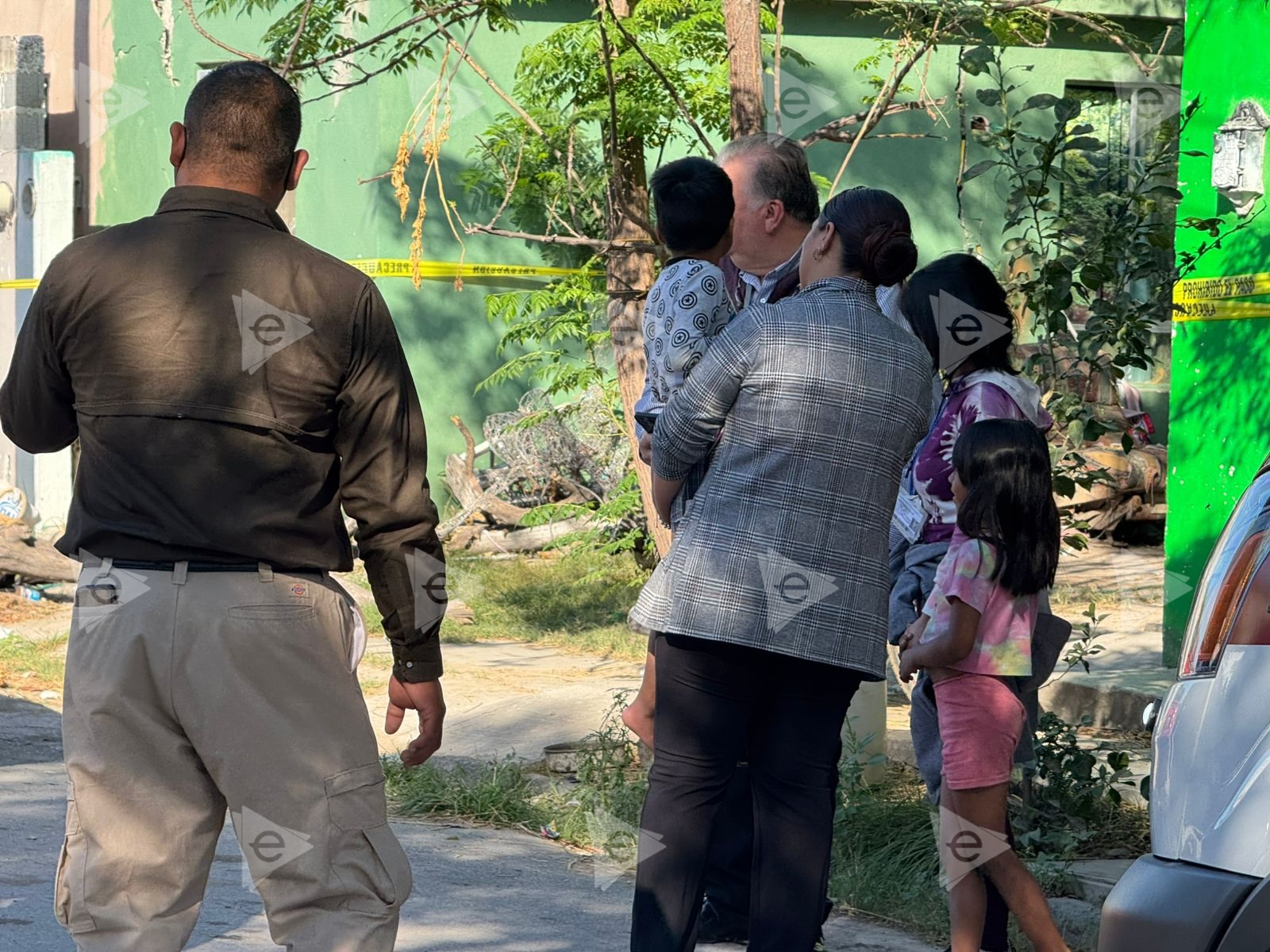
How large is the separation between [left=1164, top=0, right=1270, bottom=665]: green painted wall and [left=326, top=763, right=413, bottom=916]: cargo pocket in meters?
5.39

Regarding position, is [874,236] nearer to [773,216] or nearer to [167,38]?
[773,216]

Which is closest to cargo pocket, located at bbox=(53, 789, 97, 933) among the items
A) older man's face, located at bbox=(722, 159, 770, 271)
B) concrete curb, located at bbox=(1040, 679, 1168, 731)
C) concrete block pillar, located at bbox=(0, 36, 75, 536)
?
older man's face, located at bbox=(722, 159, 770, 271)

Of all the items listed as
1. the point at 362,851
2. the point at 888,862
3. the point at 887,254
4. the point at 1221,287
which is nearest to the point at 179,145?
the point at 362,851

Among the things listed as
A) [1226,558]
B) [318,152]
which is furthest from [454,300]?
[1226,558]

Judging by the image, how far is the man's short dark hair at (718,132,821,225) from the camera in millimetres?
4145

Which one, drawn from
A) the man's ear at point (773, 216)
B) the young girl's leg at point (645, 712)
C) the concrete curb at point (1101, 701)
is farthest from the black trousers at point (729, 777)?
the concrete curb at point (1101, 701)

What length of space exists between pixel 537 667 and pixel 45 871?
169 inches

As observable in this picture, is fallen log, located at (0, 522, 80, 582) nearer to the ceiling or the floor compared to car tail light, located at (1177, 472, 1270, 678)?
nearer to the floor

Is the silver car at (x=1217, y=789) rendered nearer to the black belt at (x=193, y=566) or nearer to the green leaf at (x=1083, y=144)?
the black belt at (x=193, y=566)

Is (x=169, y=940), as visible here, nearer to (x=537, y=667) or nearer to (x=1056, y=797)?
(x=1056, y=797)

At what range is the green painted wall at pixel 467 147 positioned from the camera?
14445mm

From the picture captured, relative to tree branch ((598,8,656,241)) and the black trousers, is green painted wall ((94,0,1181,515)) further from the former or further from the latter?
the black trousers

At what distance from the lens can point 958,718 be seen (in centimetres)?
387

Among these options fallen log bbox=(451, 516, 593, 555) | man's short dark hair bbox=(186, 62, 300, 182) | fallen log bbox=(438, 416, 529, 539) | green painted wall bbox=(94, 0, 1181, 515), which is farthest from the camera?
green painted wall bbox=(94, 0, 1181, 515)
